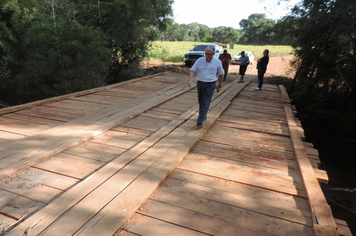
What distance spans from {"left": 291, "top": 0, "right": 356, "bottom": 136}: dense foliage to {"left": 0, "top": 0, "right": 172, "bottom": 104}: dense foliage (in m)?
7.53

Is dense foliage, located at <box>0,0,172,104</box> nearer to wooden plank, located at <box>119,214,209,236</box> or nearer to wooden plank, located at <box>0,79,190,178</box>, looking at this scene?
wooden plank, located at <box>0,79,190,178</box>

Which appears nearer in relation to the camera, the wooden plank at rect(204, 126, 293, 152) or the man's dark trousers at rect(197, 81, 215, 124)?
the wooden plank at rect(204, 126, 293, 152)

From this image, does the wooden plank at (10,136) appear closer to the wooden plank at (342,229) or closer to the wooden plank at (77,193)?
the wooden plank at (77,193)

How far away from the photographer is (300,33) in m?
10.0

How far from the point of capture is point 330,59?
8.73m

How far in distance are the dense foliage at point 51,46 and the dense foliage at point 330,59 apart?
753cm

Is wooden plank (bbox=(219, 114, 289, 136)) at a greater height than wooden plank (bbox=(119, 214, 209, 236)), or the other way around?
wooden plank (bbox=(119, 214, 209, 236))

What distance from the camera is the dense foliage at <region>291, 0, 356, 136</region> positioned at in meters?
7.59

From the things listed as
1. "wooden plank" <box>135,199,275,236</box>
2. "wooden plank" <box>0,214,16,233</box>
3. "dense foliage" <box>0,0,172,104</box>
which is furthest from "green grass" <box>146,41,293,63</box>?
"wooden plank" <box>0,214,16,233</box>

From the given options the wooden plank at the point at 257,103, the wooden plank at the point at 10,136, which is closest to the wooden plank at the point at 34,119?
the wooden plank at the point at 10,136

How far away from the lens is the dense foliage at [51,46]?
851cm

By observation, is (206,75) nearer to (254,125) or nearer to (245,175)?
(254,125)

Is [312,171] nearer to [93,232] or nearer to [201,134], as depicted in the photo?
[201,134]

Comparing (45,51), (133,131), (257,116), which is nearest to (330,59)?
(257,116)
